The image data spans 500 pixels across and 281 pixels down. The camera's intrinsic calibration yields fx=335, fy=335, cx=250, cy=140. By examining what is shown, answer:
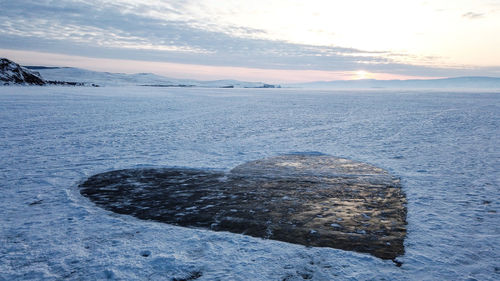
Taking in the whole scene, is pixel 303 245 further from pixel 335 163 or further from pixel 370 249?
pixel 335 163

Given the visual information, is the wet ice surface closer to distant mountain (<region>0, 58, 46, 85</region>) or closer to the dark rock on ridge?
the dark rock on ridge

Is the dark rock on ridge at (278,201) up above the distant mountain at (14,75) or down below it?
below

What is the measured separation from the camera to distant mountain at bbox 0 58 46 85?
3866 centimetres

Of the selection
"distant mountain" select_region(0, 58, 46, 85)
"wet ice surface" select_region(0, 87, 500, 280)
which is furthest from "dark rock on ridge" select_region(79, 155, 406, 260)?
"distant mountain" select_region(0, 58, 46, 85)

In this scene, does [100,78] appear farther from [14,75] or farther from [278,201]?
[278,201]

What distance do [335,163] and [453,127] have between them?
23.1ft

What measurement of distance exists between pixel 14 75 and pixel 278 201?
1825 inches

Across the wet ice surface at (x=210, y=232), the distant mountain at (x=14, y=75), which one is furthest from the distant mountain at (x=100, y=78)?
the wet ice surface at (x=210, y=232)

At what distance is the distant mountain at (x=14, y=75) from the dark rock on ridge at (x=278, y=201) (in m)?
42.0

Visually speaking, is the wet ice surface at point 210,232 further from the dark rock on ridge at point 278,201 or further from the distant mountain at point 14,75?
the distant mountain at point 14,75

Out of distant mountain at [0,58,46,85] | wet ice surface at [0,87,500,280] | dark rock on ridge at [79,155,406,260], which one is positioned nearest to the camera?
wet ice surface at [0,87,500,280]

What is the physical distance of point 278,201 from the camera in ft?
13.9

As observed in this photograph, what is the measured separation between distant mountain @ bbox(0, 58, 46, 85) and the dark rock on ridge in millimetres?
42005

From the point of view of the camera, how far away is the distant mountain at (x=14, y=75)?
38.7 metres
